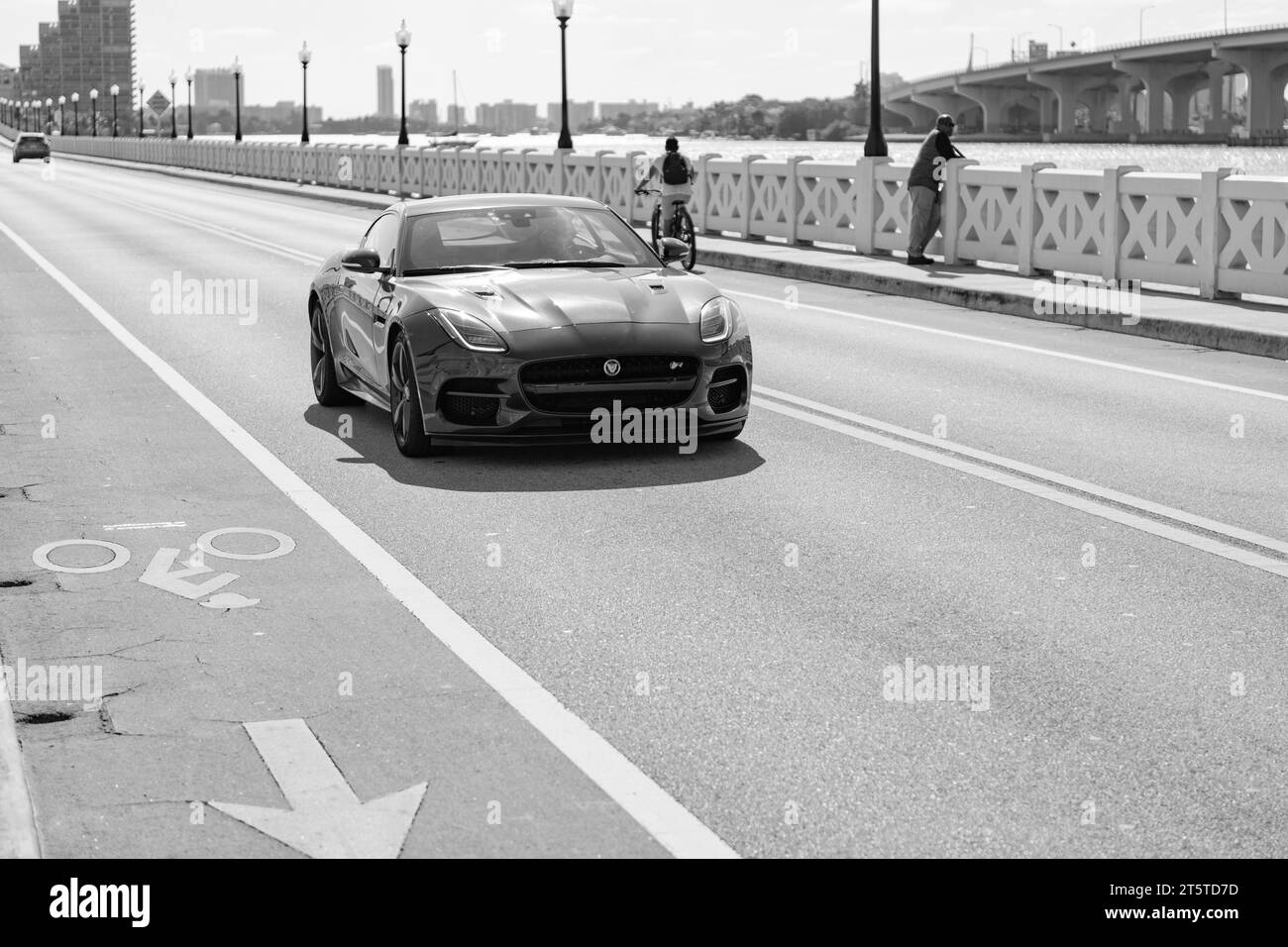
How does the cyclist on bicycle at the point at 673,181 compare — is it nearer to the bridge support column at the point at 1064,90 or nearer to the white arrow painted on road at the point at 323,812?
the white arrow painted on road at the point at 323,812

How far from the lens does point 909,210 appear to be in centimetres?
2570

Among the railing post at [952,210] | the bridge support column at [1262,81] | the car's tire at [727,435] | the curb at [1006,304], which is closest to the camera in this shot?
the car's tire at [727,435]

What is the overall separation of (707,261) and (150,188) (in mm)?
35251

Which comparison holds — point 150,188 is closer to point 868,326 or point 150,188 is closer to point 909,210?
point 909,210

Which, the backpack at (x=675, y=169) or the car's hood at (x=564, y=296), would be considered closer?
the car's hood at (x=564, y=296)

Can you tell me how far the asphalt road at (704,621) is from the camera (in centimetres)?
505

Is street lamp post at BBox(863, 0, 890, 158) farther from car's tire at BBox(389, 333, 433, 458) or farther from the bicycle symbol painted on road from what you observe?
the bicycle symbol painted on road

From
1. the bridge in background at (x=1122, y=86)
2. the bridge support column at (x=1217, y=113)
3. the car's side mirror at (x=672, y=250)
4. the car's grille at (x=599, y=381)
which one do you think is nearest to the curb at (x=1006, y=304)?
the car's side mirror at (x=672, y=250)

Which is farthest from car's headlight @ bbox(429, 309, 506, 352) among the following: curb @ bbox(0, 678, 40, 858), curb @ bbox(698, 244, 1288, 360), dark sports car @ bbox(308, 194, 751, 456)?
curb @ bbox(698, 244, 1288, 360)

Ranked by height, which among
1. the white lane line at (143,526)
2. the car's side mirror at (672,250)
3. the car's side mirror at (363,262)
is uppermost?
the car's side mirror at (672,250)

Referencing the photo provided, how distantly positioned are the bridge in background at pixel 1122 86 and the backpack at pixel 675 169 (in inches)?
3122

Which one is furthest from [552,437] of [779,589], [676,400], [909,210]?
[909,210]

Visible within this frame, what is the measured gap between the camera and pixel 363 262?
11.3 m

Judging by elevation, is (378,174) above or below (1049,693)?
above
